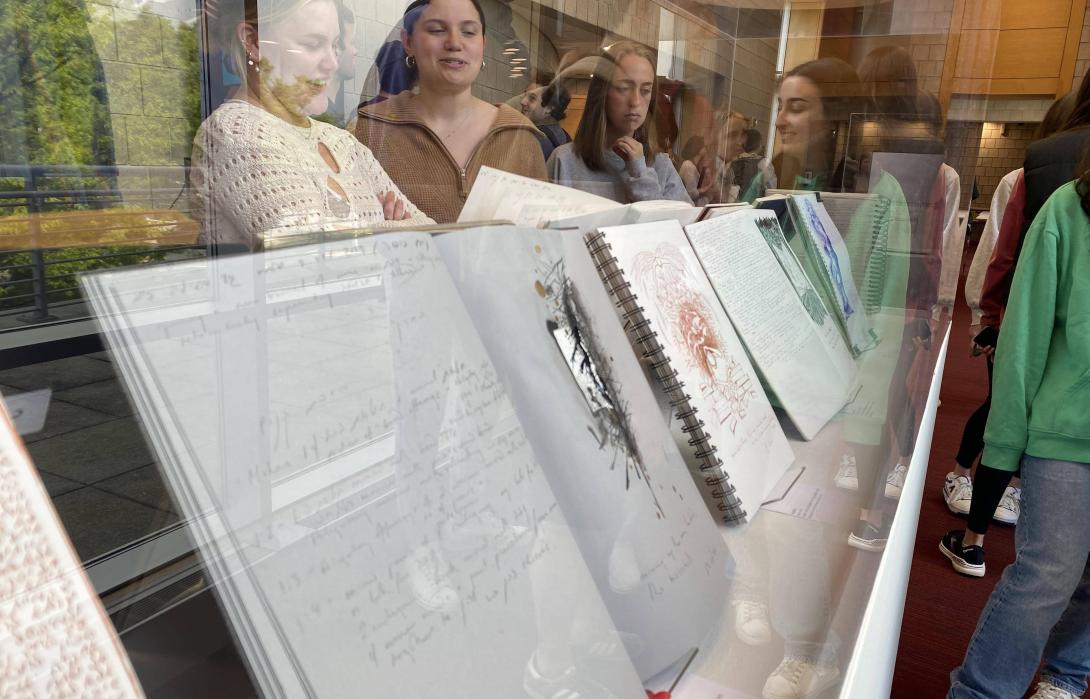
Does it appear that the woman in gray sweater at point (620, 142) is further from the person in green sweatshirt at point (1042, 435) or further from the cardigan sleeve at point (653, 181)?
the person in green sweatshirt at point (1042, 435)

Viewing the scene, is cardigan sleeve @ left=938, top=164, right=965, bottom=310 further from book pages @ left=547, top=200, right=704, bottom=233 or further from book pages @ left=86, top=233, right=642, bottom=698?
book pages @ left=86, top=233, right=642, bottom=698

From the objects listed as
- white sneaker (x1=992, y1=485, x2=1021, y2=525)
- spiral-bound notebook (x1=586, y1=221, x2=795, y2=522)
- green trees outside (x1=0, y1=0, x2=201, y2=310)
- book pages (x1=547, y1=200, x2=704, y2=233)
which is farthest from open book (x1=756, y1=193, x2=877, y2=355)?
white sneaker (x1=992, y1=485, x2=1021, y2=525)

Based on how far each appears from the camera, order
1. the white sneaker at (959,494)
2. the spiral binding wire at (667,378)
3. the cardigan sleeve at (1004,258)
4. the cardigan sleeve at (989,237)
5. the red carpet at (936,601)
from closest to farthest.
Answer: the spiral binding wire at (667,378) → the red carpet at (936,601) → the cardigan sleeve at (1004,258) → the white sneaker at (959,494) → the cardigan sleeve at (989,237)

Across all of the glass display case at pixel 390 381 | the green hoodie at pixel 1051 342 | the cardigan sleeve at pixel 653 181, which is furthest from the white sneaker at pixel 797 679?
the green hoodie at pixel 1051 342

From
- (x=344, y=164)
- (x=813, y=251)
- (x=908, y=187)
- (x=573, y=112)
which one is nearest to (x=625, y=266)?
(x=573, y=112)

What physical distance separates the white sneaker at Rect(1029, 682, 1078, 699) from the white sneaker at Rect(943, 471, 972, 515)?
1150 millimetres

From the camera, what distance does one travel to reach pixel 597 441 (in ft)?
1.79

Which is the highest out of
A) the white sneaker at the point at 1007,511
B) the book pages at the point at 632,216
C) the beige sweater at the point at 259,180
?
the beige sweater at the point at 259,180

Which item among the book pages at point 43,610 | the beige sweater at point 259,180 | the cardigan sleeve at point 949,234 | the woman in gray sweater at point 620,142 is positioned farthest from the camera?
the cardigan sleeve at point 949,234

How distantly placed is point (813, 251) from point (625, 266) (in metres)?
0.77

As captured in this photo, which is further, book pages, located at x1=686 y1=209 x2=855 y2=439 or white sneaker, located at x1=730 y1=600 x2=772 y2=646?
book pages, located at x1=686 y1=209 x2=855 y2=439

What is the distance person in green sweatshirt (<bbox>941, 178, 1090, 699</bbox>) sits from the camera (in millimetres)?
1351

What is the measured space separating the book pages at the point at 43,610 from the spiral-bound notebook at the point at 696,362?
535 millimetres

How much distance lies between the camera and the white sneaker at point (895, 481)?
1.06m
